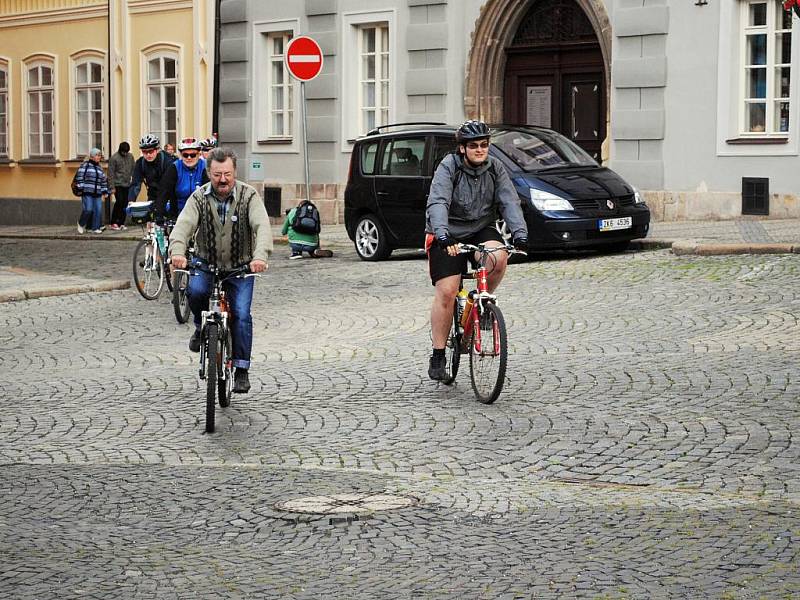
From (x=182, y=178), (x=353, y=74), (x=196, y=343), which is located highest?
(x=353, y=74)

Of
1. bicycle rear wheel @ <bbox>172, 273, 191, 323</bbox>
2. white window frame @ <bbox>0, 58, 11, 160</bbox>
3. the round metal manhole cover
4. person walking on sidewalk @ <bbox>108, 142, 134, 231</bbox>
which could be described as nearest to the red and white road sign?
bicycle rear wheel @ <bbox>172, 273, 191, 323</bbox>

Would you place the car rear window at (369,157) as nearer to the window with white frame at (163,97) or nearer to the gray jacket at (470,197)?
the gray jacket at (470,197)

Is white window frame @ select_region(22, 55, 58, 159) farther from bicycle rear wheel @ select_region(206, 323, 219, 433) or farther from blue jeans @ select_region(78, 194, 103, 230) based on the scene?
bicycle rear wheel @ select_region(206, 323, 219, 433)

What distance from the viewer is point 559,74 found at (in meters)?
27.6

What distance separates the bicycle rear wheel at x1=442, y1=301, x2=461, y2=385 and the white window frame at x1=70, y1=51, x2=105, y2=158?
89.6 feet

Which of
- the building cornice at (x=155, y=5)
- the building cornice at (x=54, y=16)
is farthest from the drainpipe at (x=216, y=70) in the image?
the building cornice at (x=54, y=16)

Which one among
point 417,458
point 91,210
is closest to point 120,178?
point 91,210

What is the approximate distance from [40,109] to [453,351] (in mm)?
30320

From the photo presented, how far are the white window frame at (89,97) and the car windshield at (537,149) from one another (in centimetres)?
1855

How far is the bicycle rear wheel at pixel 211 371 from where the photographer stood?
29.8 feet

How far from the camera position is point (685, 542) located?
6172 mm

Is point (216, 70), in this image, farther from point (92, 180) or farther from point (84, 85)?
point (84, 85)

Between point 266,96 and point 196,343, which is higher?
point 266,96

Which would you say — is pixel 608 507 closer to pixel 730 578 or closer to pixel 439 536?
pixel 439 536
